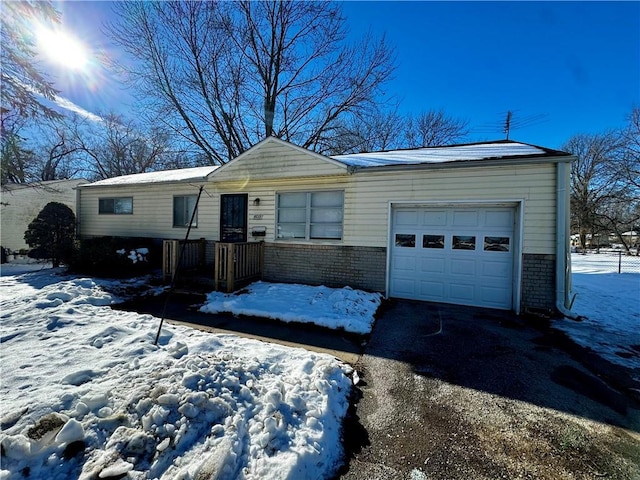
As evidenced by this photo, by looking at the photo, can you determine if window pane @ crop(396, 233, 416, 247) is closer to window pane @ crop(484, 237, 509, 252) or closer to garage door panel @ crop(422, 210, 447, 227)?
garage door panel @ crop(422, 210, 447, 227)

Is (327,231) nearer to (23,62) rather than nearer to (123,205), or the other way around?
(123,205)

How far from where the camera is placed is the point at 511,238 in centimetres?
603

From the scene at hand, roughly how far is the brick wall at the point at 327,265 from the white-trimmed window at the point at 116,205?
6246 millimetres

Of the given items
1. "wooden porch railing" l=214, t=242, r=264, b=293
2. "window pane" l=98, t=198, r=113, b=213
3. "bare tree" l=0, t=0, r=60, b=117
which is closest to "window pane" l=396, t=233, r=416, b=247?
"wooden porch railing" l=214, t=242, r=264, b=293

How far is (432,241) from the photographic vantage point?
659 cm

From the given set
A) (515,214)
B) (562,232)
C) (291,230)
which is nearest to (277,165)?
(291,230)

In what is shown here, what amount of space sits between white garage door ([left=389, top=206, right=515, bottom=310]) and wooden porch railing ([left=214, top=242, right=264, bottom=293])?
375cm

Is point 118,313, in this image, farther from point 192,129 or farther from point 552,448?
point 192,129

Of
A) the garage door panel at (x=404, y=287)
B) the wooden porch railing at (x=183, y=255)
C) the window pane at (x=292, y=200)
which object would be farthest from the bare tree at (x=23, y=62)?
the garage door panel at (x=404, y=287)

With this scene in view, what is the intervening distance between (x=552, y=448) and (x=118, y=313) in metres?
6.08

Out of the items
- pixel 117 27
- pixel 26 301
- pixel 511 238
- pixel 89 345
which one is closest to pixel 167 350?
pixel 89 345

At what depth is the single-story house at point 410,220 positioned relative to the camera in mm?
5691

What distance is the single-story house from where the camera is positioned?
569 cm

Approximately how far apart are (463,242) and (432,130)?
16.3m
